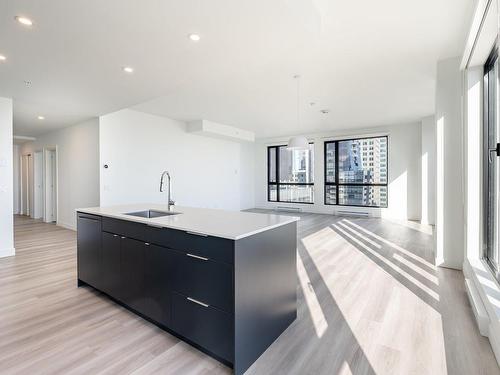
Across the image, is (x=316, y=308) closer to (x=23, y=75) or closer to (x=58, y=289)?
(x=58, y=289)

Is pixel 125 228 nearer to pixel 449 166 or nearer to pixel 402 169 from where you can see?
pixel 449 166

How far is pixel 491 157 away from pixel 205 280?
9.56 feet

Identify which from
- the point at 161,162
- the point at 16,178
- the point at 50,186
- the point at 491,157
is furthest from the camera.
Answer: the point at 16,178

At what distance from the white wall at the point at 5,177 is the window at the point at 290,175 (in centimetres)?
710

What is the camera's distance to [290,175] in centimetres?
932

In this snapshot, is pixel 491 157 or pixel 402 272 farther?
pixel 402 272

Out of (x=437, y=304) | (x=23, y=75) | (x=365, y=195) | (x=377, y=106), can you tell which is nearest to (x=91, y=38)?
(x=23, y=75)

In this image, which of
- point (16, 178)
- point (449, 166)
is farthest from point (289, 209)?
point (16, 178)

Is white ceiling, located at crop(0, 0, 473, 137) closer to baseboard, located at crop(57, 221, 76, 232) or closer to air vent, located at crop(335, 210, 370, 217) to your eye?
baseboard, located at crop(57, 221, 76, 232)

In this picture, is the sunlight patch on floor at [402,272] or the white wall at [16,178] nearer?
the sunlight patch on floor at [402,272]

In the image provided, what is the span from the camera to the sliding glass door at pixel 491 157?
2480 millimetres

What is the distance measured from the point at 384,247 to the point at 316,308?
8.49 feet

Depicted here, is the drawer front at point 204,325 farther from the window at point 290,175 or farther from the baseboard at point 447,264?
the window at point 290,175

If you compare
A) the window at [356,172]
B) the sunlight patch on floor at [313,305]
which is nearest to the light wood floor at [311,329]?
the sunlight patch on floor at [313,305]
